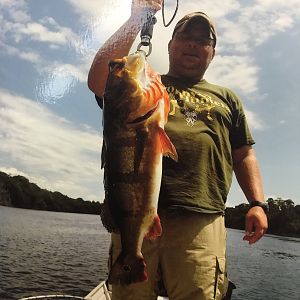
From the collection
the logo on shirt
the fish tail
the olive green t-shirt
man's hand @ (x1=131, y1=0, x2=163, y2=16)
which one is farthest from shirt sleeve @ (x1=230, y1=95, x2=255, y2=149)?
the fish tail

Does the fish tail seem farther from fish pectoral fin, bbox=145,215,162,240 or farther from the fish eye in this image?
the fish eye

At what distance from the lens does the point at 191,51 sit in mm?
3855

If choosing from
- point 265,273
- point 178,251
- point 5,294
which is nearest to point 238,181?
point 178,251

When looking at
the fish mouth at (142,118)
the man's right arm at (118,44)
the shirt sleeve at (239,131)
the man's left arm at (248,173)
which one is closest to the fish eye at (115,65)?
the man's right arm at (118,44)

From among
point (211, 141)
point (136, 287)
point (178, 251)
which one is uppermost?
point (211, 141)

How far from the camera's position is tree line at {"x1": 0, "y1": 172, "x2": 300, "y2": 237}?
106062 mm

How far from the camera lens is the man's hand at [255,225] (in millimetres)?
3539

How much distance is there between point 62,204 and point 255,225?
423ft

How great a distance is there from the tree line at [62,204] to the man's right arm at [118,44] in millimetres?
97522

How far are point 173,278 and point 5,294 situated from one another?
2420cm

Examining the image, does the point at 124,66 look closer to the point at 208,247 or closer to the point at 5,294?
the point at 208,247

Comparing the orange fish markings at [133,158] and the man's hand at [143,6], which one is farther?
the man's hand at [143,6]

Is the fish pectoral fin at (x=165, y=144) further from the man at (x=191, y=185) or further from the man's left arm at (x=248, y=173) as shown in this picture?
the man's left arm at (x=248, y=173)

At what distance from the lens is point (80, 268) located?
35062 mm
